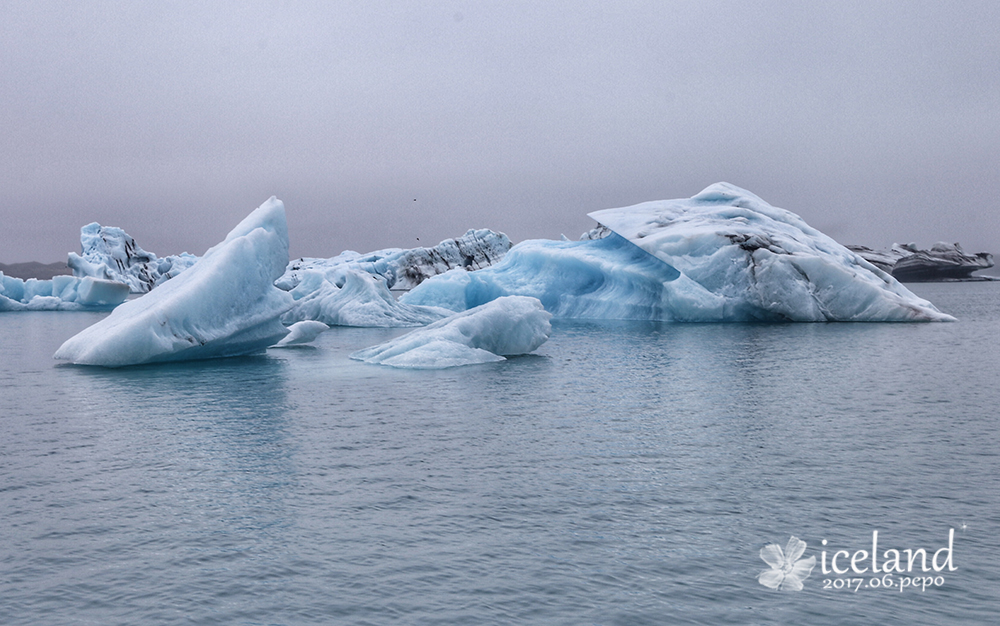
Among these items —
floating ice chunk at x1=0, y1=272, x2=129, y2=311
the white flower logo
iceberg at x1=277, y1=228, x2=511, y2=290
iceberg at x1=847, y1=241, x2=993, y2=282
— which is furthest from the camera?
iceberg at x1=847, y1=241, x2=993, y2=282

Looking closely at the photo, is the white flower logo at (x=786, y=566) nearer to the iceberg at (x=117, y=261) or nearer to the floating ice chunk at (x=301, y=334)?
the floating ice chunk at (x=301, y=334)

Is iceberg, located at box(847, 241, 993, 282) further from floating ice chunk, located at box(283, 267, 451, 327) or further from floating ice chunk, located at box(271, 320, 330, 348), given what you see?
floating ice chunk, located at box(271, 320, 330, 348)

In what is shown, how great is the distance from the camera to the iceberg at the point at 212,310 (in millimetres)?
14164

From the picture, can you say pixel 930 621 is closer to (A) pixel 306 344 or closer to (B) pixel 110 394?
(B) pixel 110 394

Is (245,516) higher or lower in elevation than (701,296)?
lower

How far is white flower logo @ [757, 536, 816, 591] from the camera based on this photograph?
15.3 ft

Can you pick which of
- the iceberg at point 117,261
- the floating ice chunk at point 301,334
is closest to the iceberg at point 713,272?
the floating ice chunk at point 301,334

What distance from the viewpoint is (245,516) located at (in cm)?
590

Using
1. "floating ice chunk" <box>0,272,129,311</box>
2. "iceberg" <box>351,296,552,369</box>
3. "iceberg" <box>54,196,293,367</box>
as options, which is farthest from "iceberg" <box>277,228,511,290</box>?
"iceberg" <box>351,296,552,369</box>

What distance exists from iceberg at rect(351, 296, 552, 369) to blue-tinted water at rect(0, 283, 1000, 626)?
79.7 inches

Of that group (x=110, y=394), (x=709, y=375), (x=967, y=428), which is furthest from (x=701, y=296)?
(x=110, y=394)

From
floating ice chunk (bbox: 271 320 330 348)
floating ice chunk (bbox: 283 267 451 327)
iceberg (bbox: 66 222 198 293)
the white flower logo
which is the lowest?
the white flower logo

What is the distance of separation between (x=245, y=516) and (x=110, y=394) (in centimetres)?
691

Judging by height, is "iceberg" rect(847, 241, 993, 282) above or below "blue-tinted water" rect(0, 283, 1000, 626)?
above
